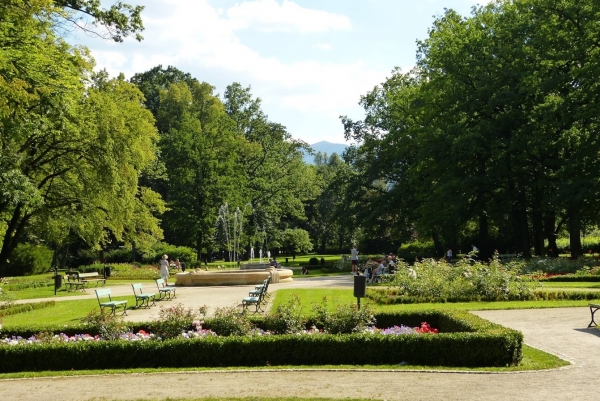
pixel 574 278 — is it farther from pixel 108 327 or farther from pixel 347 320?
pixel 108 327

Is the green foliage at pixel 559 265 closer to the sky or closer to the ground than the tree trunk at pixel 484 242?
closer to the ground

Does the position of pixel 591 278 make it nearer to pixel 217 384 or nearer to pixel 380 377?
pixel 380 377

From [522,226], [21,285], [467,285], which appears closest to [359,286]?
[467,285]

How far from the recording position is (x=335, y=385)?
9.70m

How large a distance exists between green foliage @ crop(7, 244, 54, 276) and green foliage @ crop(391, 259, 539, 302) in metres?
31.7

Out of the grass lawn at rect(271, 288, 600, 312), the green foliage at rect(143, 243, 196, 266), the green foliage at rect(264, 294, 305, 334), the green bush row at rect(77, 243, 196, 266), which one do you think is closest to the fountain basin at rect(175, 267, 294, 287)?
the grass lawn at rect(271, 288, 600, 312)

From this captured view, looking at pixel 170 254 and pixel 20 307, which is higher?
pixel 170 254

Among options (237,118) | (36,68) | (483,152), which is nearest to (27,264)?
(237,118)

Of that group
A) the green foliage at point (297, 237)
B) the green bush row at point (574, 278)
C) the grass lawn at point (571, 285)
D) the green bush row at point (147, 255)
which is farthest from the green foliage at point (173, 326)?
the green foliage at point (297, 237)

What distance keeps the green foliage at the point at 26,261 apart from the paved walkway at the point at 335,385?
36126 mm

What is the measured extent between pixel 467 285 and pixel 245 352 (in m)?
11.2

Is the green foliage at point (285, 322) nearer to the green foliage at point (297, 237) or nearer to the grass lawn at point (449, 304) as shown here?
the grass lawn at point (449, 304)

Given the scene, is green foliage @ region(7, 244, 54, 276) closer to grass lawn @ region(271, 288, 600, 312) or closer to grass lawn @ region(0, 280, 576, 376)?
grass lawn @ region(0, 280, 576, 376)

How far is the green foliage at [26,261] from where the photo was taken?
4370 centimetres
